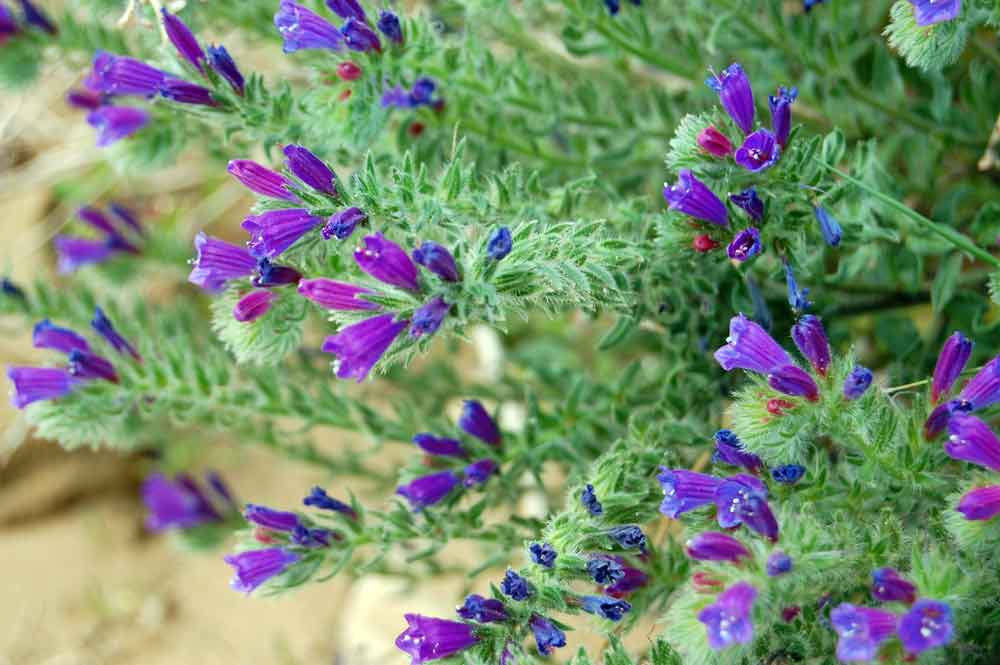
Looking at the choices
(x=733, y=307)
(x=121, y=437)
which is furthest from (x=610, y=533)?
(x=121, y=437)

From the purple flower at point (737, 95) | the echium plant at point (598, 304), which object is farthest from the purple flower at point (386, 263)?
the purple flower at point (737, 95)

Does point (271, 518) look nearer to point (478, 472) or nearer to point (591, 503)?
point (478, 472)

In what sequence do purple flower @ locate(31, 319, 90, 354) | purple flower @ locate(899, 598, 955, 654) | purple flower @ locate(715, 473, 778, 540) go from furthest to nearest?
purple flower @ locate(31, 319, 90, 354), purple flower @ locate(715, 473, 778, 540), purple flower @ locate(899, 598, 955, 654)

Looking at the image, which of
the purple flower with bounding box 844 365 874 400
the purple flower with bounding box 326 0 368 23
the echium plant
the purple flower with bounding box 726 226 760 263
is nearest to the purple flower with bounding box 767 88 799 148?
the echium plant

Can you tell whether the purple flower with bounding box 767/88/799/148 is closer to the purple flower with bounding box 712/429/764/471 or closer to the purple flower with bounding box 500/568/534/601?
the purple flower with bounding box 712/429/764/471

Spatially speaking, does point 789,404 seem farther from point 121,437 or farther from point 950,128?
point 121,437

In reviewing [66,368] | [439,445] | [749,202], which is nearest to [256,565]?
[439,445]
